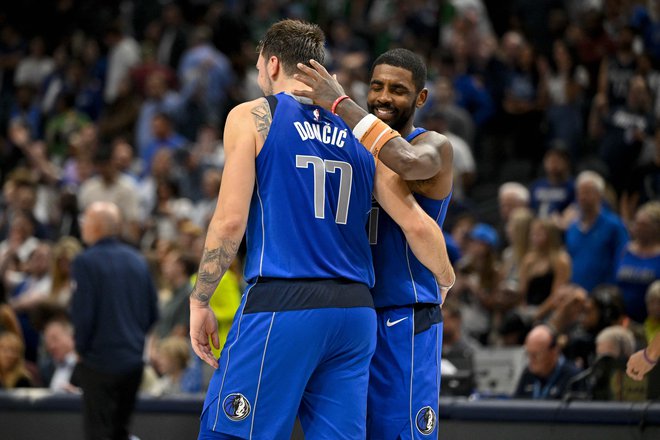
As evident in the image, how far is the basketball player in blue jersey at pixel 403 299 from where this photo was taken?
4.94m

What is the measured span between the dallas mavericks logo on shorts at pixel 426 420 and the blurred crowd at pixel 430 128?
98.8 inches

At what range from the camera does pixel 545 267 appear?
10500mm

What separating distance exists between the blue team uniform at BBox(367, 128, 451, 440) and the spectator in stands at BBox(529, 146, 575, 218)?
704 cm

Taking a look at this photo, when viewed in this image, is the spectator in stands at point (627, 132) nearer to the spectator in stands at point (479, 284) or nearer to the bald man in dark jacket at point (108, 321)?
the spectator in stands at point (479, 284)

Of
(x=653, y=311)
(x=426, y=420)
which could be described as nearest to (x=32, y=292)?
(x=653, y=311)

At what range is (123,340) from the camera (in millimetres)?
8359

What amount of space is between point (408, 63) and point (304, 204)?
0.85 metres

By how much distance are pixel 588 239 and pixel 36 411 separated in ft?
17.2

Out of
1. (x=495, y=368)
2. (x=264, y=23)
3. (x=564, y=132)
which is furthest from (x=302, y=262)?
(x=264, y=23)

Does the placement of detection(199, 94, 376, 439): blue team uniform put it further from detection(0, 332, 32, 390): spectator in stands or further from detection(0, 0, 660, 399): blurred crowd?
detection(0, 332, 32, 390): spectator in stands

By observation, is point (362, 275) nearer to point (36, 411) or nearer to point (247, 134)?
point (247, 134)

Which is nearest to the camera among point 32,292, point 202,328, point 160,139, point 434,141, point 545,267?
point 202,328

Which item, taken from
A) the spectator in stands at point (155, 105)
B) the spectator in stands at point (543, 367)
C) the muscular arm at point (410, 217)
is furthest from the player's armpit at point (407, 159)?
the spectator in stands at point (155, 105)

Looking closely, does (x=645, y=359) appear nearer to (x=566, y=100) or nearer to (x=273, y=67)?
(x=273, y=67)
